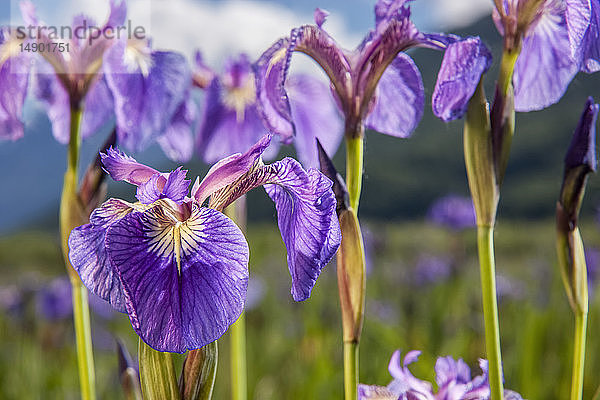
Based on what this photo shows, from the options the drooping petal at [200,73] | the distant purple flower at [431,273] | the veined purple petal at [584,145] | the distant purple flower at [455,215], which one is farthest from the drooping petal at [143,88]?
the distant purple flower at [431,273]

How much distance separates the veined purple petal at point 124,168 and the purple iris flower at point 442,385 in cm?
25

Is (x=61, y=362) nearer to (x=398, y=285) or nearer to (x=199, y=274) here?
(x=398, y=285)

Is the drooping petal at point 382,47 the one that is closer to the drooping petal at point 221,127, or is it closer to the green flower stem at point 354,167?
the green flower stem at point 354,167

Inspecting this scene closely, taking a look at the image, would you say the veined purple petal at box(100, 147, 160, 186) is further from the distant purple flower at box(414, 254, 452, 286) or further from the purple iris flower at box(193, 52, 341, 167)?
the distant purple flower at box(414, 254, 452, 286)

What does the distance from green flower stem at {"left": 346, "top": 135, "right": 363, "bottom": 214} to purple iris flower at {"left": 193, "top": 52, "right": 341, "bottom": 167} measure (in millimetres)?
196

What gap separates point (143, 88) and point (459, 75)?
0.41m

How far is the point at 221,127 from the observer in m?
1.00

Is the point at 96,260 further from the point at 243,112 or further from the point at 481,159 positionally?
the point at 243,112

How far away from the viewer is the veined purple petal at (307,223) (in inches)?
14.6

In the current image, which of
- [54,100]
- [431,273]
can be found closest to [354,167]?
[54,100]

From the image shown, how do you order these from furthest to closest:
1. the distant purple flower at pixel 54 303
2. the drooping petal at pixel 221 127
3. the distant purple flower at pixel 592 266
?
the distant purple flower at pixel 54 303, the distant purple flower at pixel 592 266, the drooping petal at pixel 221 127

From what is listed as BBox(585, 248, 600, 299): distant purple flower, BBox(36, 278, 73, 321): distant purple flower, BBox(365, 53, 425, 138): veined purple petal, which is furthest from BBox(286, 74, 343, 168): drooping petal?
BBox(36, 278, 73, 321): distant purple flower

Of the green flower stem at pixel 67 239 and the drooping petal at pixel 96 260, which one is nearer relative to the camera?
the drooping petal at pixel 96 260

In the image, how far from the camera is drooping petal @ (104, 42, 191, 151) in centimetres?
66
